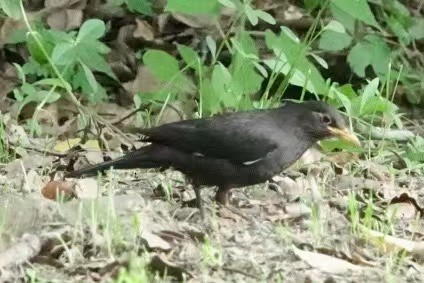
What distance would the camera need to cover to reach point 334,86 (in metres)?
6.38

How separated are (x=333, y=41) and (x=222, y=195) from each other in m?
2.62

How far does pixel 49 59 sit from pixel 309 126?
1.45m

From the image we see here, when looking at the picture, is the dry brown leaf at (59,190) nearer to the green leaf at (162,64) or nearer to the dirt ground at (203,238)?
the dirt ground at (203,238)

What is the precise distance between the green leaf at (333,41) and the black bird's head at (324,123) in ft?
6.74

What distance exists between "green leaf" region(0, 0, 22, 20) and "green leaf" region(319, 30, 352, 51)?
1902 millimetres

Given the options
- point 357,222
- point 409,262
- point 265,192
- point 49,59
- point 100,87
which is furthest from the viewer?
point 100,87

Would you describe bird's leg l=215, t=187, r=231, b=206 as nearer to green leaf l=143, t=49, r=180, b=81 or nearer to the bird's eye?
the bird's eye

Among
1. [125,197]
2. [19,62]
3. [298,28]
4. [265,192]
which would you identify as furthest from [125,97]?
[125,197]

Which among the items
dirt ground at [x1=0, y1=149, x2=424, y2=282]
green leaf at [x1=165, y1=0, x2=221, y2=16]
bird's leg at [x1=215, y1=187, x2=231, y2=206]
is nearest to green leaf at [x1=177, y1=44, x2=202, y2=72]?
green leaf at [x1=165, y1=0, x2=221, y2=16]

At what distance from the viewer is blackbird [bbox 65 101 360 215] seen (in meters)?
4.70

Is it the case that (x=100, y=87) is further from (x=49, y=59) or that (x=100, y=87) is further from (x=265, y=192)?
(x=265, y=192)

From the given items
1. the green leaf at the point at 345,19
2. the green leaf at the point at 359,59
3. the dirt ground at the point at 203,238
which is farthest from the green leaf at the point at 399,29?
the dirt ground at the point at 203,238

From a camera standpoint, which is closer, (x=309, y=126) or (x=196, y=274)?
(x=196, y=274)

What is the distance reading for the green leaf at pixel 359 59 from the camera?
730cm
